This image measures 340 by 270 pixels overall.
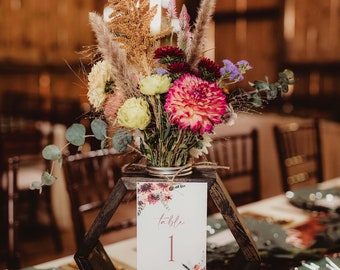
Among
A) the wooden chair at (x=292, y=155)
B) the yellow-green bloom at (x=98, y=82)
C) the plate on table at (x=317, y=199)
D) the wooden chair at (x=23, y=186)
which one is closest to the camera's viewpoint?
the yellow-green bloom at (x=98, y=82)

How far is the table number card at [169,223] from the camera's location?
1.00 m

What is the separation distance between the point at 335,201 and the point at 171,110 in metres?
1.18

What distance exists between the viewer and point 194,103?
0.91m

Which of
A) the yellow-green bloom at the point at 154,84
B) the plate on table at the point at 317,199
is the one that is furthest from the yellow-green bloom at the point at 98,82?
the plate on table at the point at 317,199

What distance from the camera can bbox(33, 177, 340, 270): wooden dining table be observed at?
4.50ft

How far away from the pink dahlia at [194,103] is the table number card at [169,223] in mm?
145

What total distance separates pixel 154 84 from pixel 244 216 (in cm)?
94

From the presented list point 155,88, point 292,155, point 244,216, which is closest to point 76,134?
point 155,88

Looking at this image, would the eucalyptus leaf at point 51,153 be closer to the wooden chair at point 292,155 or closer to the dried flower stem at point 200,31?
the dried flower stem at point 200,31

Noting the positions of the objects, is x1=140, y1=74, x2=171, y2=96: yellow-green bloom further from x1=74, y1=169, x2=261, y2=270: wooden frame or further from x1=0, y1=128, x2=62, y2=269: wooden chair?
x1=0, y1=128, x2=62, y2=269: wooden chair

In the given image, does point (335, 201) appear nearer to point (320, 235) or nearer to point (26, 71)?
point (320, 235)

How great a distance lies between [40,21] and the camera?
692cm

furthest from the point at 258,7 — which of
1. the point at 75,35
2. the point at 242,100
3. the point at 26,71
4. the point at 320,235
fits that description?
the point at 242,100

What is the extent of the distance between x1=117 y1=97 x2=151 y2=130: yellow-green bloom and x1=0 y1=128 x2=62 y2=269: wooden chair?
875 millimetres
